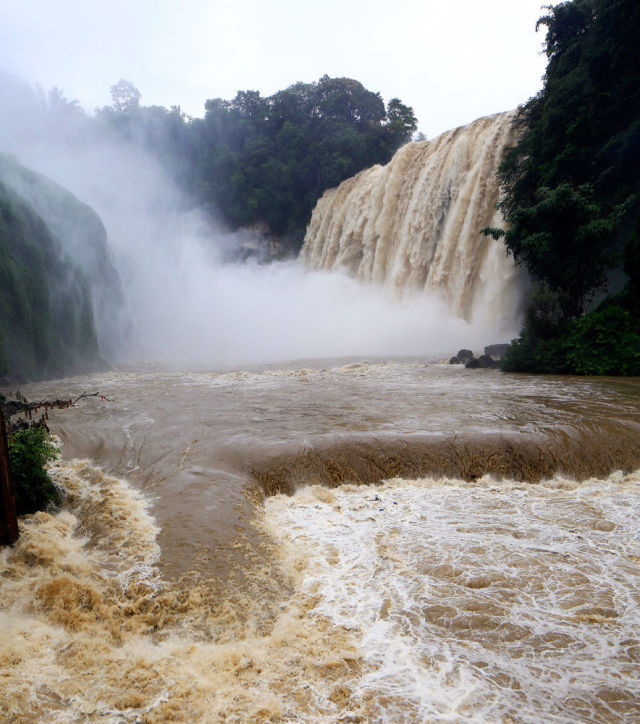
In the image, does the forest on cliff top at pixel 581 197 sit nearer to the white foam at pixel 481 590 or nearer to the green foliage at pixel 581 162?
the green foliage at pixel 581 162

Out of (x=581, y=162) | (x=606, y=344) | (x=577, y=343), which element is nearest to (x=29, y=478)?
(x=577, y=343)

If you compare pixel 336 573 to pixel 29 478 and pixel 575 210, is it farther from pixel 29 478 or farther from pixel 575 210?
pixel 575 210

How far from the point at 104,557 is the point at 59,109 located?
52145mm

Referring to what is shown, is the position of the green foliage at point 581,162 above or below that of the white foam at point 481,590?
above

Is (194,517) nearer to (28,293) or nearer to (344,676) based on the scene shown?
(344,676)

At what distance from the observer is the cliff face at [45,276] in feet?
46.9

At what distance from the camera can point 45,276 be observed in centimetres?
1598

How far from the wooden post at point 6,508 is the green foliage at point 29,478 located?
2.15 feet

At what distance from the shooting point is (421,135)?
58781 millimetres

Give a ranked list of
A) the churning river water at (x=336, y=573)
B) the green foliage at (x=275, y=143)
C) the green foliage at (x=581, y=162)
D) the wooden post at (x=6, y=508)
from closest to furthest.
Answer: the churning river water at (x=336, y=573) < the wooden post at (x=6, y=508) < the green foliage at (x=581, y=162) < the green foliage at (x=275, y=143)

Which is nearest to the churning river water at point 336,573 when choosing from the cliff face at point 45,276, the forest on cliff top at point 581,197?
the forest on cliff top at point 581,197

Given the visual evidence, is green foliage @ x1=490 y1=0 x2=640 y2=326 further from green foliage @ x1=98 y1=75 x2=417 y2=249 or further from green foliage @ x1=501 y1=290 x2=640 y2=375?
green foliage @ x1=98 y1=75 x2=417 y2=249

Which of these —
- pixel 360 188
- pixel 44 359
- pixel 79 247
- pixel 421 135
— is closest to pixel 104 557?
pixel 44 359

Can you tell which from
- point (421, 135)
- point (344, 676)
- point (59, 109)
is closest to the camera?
point (344, 676)
